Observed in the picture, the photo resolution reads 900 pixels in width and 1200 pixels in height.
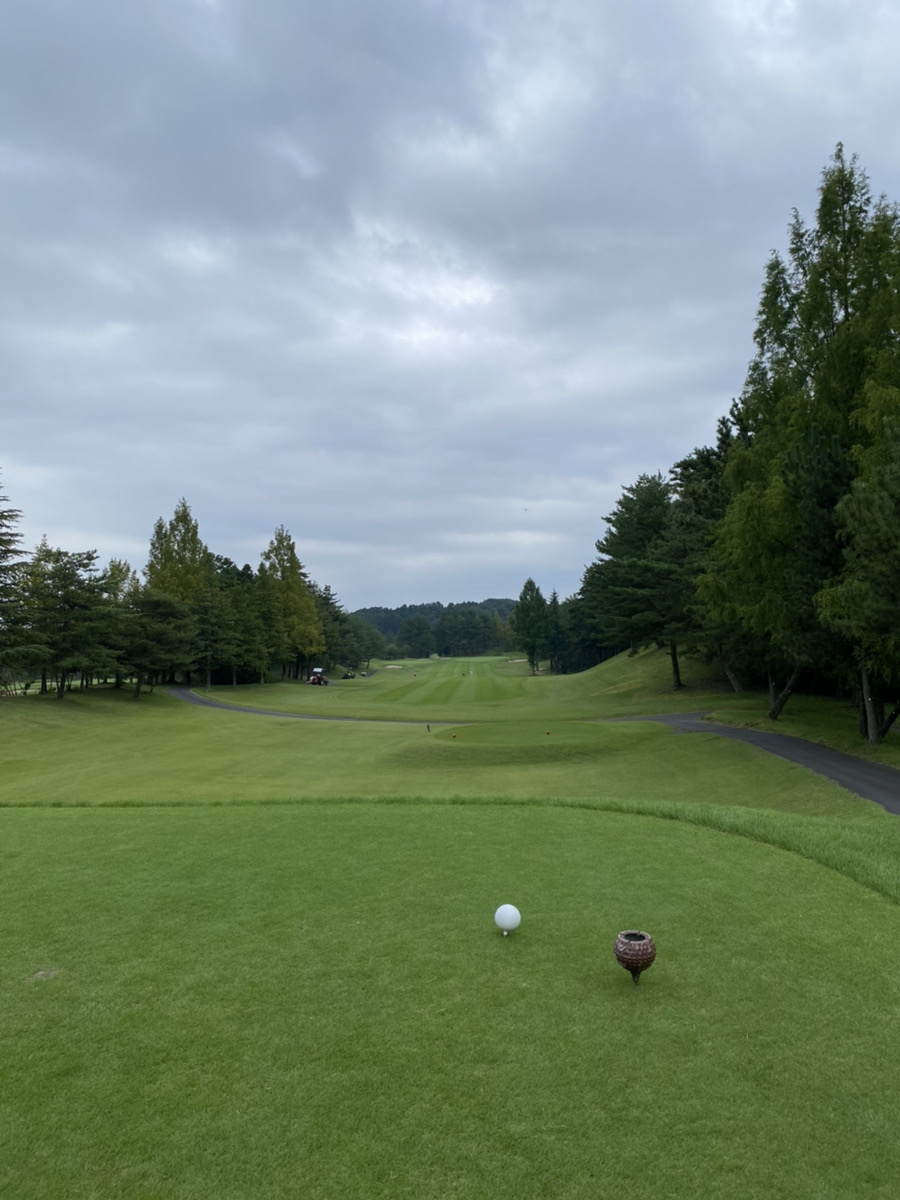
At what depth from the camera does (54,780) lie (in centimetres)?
2659

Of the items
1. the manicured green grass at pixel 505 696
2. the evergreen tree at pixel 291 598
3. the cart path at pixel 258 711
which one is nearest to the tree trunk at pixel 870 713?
the manicured green grass at pixel 505 696

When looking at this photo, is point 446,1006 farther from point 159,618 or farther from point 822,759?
point 159,618

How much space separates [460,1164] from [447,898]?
4.09 meters

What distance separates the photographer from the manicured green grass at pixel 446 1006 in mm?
4070

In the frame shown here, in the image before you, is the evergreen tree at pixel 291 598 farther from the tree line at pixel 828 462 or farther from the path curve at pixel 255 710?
the tree line at pixel 828 462

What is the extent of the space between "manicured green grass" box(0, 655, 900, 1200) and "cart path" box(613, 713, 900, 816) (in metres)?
6.26

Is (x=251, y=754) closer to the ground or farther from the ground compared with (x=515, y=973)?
closer to the ground

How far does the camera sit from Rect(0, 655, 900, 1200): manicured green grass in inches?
160

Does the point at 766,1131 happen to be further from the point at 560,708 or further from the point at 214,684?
the point at 214,684

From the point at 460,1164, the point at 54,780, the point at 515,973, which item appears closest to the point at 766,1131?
the point at 460,1164

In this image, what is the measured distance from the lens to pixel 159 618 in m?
62.8

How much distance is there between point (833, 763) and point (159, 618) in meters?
56.0

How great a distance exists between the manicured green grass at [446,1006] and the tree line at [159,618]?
44978mm

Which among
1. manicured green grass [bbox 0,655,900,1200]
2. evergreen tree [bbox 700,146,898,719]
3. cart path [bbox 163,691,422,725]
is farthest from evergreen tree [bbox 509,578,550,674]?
manicured green grass [bbox 0,655,900,1200]
